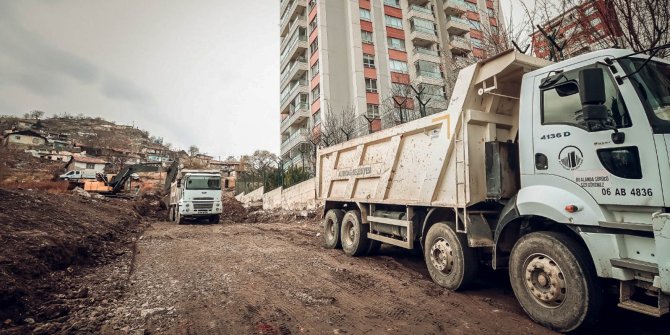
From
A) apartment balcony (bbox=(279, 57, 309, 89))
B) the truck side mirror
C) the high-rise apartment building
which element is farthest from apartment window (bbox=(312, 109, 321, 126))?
the truck side mirror

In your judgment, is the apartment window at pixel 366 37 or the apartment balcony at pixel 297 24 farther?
the apartment balcony at pixel 297 24

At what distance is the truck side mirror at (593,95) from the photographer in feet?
8.64

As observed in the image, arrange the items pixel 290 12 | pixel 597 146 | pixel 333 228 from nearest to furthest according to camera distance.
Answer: pixel 597 146 < pixel 333 228 < pixel 290 12

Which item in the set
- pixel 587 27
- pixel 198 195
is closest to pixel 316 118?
pixel 198 195

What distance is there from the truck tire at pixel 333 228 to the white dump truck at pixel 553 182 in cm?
238

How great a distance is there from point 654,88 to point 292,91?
111 ft

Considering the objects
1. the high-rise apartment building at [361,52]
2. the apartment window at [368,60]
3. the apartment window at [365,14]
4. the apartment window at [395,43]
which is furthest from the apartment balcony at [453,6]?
the apartment window at [368,60]

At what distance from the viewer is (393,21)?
32.3m

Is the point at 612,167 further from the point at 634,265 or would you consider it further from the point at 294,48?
the point at 294,48

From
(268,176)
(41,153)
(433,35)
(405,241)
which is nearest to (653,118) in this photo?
(405,241)

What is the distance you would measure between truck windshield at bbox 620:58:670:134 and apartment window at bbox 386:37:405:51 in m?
30.8

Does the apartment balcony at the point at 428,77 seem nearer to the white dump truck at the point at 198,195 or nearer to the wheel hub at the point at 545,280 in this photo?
the white dump truck at the point at 198,195

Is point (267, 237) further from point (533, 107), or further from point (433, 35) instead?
point (433, 35)

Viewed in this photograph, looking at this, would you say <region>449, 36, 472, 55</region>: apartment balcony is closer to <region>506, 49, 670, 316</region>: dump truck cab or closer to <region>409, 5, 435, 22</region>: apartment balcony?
<region>409, 5, 435, 22</region>: apartment balcony
